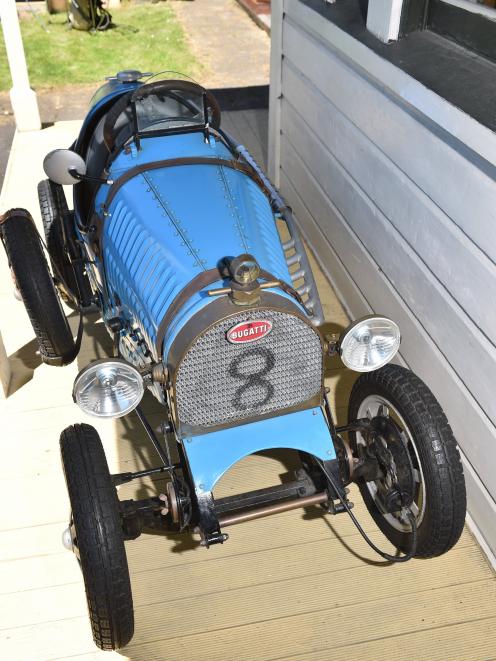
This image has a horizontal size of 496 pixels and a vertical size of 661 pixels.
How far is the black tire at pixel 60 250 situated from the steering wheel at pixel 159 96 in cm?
62

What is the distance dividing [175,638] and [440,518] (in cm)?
105

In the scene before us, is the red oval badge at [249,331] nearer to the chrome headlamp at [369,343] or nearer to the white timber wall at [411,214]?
the chrome headlamp at [369,343]

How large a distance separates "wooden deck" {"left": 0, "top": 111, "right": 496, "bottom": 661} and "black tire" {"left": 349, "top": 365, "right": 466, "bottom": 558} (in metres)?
0.26

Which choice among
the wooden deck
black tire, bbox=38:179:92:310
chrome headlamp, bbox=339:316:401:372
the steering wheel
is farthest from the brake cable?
the steering wheel

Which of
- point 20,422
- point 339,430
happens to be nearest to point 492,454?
point 339,430

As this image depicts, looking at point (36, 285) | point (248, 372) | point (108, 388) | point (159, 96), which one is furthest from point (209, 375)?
point (159, 96)

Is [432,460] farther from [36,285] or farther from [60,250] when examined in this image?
[60,250]

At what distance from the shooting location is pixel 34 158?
610cm

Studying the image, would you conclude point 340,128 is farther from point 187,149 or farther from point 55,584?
point 55,584

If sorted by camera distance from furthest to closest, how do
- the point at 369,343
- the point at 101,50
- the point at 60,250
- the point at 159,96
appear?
the point at 101,50 < the point at 60,250 < the point at 159,96 < the point at 369,343

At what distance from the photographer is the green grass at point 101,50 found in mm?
10078

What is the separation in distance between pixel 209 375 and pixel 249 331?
0.22m

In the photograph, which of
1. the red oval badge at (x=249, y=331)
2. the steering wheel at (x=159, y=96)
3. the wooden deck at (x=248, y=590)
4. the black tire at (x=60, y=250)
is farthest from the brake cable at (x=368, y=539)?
the steering wheel at (x=159, y=96)

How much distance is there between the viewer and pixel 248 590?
2.54 meters
